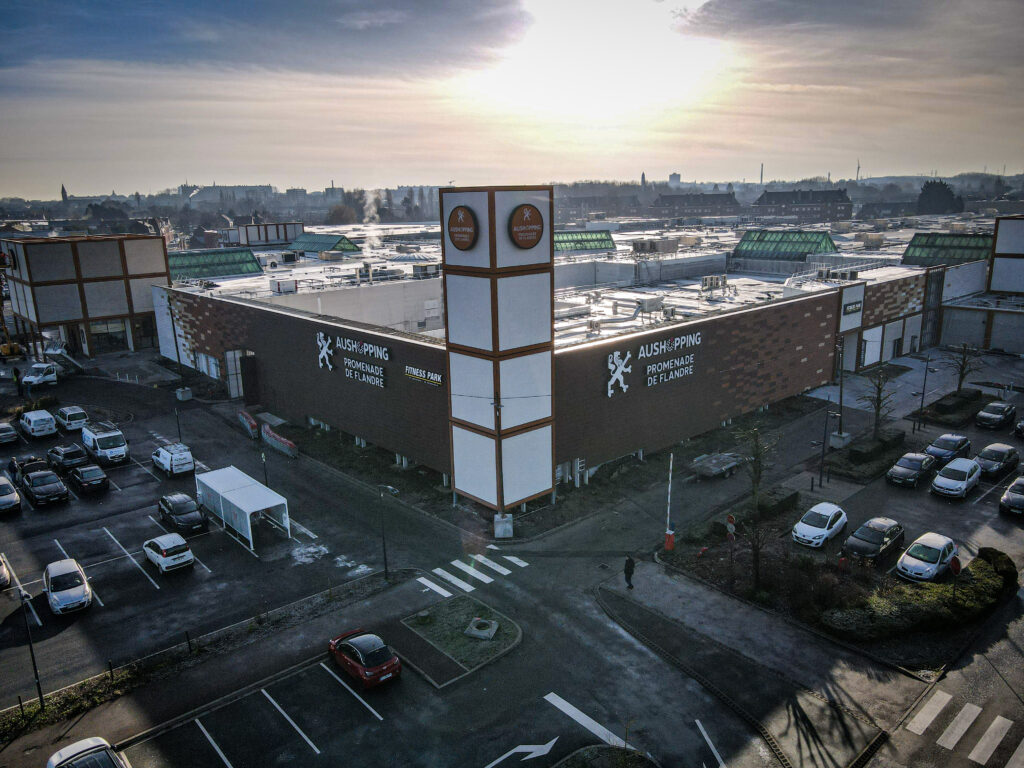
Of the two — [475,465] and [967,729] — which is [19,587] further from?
[967,729]

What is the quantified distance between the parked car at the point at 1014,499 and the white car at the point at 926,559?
7.14 metres

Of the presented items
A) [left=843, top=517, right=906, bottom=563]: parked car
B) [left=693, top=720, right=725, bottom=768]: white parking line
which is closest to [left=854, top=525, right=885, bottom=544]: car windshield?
[left=843, top=517, right=906, bottom=563]: parked car

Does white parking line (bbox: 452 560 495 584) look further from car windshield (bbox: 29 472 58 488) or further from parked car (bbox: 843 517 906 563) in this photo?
car windshield (bbox: 29 472 58 488)

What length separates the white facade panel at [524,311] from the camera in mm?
32812

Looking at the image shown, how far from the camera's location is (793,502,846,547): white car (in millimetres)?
32062

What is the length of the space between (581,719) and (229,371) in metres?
45.2

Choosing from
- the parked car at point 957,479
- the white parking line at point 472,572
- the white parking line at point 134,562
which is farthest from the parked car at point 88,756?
the parked car at point 957,479

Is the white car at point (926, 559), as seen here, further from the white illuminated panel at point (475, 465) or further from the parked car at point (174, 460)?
the parked car at point (174, 460)

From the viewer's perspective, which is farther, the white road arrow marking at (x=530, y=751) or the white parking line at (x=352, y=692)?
the white parking line at (x=352, y=692)

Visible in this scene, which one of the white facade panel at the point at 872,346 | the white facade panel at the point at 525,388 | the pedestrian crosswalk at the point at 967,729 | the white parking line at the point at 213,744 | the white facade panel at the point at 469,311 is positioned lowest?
the white parking line at the point at 213,744

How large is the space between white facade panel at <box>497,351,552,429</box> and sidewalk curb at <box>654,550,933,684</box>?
9.14m

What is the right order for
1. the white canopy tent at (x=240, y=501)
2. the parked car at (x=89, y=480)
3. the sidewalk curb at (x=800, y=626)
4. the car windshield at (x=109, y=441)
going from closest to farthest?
the sidewalk curb at (x=800, y=626)
the white canopy tent at (x=240, y=501)
the parked car at (x=89, y=480)
the car windshield at (x=109, y=441)

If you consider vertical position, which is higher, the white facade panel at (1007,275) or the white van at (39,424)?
the white facade panel at (1007,275)

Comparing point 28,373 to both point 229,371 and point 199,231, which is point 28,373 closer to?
point 229,371
